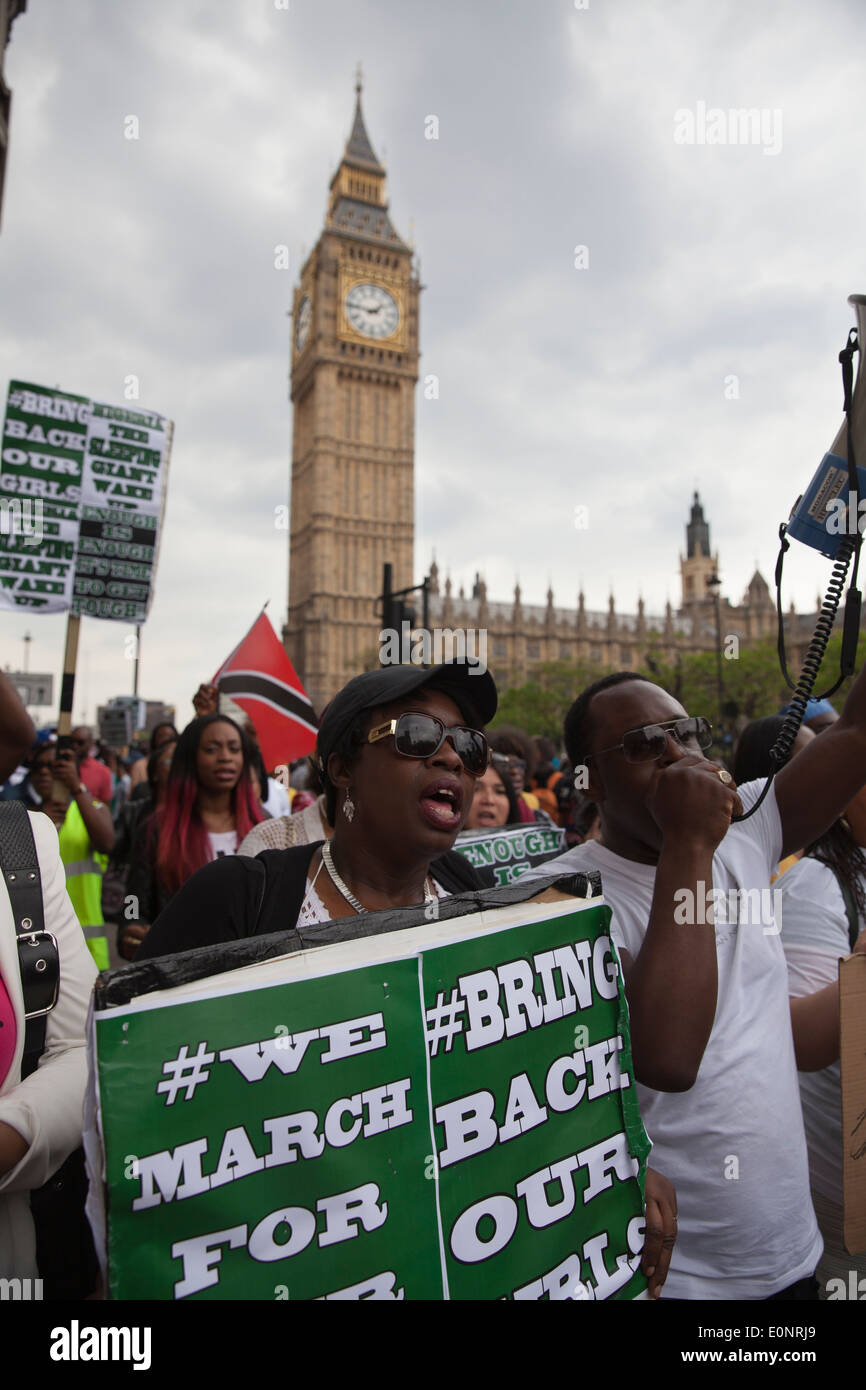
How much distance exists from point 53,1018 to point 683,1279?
1297mm

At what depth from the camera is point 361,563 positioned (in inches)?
2488

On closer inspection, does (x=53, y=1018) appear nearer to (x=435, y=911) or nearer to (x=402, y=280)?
(x=435, y=911)

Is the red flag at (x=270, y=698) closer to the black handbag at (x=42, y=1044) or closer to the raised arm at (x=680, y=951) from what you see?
the black handbag at (x=42, y=1044)

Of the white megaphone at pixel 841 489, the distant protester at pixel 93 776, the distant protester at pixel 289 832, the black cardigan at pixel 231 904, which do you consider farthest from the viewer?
the distant protester at pixel 93 776

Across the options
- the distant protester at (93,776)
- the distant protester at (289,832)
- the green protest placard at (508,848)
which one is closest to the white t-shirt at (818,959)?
the green protest placard at (508,848)

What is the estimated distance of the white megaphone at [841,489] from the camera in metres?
1.84

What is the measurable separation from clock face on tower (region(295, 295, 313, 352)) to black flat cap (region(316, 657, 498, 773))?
6828 cm

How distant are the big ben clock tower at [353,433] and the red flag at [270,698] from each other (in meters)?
54.1

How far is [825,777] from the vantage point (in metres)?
1.94

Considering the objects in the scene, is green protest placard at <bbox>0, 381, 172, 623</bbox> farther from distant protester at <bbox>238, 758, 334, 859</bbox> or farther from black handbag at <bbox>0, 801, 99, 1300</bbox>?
black handbag at <bbox>0, 801, 99, 1300</bbox>

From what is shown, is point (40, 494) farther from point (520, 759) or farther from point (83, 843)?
point (520, 759)

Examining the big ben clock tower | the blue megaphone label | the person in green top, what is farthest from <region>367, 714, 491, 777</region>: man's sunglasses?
the big ben clock tower
